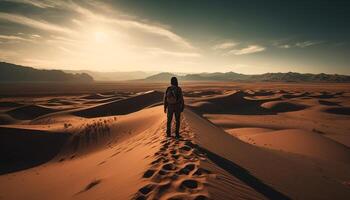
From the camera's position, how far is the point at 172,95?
286 inches

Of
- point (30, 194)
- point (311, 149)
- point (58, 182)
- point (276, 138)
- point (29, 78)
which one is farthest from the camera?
point (29, 78)

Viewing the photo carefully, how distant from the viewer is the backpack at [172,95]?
23.8ft

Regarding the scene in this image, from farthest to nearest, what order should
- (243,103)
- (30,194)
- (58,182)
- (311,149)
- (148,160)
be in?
(243,103) < (311,149) < (58,182) < (30,194) < (148,160)

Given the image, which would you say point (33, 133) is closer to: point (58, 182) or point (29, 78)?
point (58, 182)

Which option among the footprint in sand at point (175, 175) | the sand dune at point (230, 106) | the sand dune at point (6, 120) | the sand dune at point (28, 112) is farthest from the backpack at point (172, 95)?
the sand dune at point (28, 112)

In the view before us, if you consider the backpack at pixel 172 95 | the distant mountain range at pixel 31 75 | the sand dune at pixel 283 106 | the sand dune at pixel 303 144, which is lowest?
the sand dune at pixel 283 106

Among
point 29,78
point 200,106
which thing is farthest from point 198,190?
point 29,78

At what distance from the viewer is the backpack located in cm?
724

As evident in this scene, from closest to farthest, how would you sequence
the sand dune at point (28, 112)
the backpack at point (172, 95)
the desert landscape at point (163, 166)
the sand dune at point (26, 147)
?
the desert landscape at point (163, 166) < the backpack at point (172, 95) < the sand dune at point (26, 147) < the sand dune at point (28, 112)

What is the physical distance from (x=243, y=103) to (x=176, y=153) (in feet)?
107

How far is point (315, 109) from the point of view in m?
30.1

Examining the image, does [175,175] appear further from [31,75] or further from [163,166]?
[31,75]

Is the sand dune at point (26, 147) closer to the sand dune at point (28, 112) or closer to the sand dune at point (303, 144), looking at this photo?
the sand dune at point (303, 144)

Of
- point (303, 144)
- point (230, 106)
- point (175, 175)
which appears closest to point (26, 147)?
point (175, 175)
